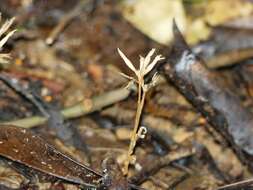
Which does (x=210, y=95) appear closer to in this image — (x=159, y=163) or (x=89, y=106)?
(x=159, y=163)

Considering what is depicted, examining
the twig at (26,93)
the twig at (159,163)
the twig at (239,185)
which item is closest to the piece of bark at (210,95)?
the twig at (159,163)

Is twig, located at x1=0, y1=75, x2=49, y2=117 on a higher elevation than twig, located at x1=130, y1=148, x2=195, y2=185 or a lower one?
higher

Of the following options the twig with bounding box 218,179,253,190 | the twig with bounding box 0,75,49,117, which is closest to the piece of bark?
the twig with bounding box 218,179,253,190

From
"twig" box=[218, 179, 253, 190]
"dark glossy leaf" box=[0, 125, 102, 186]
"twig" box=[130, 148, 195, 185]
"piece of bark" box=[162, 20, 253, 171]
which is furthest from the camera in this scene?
"piece of bark" box=[162, 20, 253, 171]

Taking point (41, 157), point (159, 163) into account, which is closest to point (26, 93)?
point (41, 157)

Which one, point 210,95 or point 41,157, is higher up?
point 210,95

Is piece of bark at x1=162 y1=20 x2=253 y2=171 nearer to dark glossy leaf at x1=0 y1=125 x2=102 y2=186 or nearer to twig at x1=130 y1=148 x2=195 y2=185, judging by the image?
twig at x1=130 y1=148 x2=195 y2=185

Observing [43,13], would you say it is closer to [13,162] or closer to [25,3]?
[25,3]
